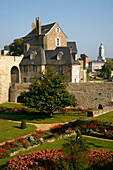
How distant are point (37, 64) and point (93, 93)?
12616 millimetres

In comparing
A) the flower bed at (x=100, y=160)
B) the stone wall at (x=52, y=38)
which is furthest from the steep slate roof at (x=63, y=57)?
the flower bed at (x=100, y=160)

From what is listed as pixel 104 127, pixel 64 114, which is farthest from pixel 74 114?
pixel 104 127

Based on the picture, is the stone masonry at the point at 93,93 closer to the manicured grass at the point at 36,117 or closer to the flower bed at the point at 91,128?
the manicured grass at the point at 36,117

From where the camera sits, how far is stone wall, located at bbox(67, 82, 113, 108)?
38094 mm

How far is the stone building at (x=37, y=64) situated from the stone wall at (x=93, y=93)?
423cm

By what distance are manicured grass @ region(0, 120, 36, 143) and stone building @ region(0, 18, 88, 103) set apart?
47.6ft

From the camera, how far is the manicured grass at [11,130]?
22.7 m

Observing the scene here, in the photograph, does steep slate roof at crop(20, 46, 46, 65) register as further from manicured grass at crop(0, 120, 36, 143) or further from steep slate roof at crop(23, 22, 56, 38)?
manicured grass at crop(0, 120, 36, 143)

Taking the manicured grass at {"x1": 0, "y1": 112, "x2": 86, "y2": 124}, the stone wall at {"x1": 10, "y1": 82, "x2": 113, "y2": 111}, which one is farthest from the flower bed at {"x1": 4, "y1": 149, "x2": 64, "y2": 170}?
the stone wall at {"x1": 10, "y1": 82, "x2": 113, "y2": 111}

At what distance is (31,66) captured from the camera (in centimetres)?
4484

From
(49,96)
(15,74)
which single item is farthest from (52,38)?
(49,96)

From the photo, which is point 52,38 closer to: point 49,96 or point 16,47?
point 16,47

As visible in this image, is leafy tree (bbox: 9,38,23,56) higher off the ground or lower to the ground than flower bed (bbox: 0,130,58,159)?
higher

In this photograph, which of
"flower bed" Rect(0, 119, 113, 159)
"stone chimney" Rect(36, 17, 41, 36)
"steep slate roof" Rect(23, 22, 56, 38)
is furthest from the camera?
"steep slate roof" Rect(23, 22, 56, 38)
